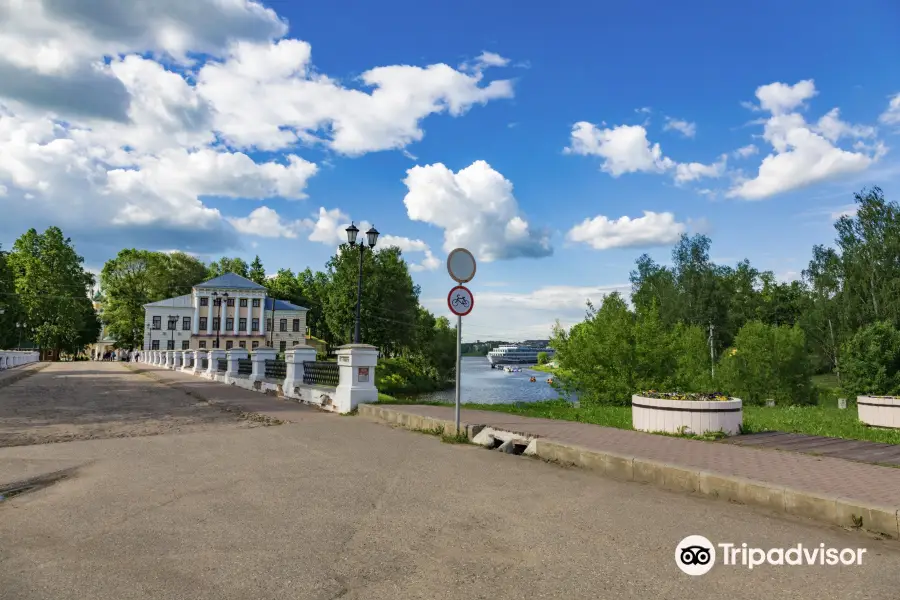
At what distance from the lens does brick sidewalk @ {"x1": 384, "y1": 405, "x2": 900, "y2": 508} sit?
5.50 m

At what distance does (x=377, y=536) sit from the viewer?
175 inches

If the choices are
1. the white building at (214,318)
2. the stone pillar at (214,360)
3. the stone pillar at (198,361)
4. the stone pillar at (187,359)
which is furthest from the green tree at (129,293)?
the stone pillar at (214,360)

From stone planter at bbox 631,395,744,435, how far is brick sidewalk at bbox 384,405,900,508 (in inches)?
19.6

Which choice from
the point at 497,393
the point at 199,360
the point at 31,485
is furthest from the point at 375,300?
the point at 31,485

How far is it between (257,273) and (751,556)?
102 m

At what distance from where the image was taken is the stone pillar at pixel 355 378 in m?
13.9

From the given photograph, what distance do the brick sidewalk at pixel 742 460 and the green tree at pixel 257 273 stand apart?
94607 mm

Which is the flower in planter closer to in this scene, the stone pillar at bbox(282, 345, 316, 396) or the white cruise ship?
the stone pillar at bbox(282, 345, 316, 396)

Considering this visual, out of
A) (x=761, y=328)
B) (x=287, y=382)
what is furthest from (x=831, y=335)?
(x=287, y=382)

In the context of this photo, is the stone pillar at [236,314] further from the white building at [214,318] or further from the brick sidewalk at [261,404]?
the brick sidewalk at [261,404]

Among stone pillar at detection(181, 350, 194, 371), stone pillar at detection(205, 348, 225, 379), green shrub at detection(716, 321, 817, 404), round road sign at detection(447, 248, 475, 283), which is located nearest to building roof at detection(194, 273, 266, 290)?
stone pillar at detection(181, 350, 194, 371)

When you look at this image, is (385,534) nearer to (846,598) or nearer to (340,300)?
(846,598)

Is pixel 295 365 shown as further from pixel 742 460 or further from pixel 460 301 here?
pixel 742 460

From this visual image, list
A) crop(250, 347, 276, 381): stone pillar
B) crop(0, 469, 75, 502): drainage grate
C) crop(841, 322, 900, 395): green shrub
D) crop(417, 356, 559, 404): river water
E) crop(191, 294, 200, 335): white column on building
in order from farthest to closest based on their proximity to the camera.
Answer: crop(191, 294, 200, 335): white column on building, crop(417, 356, 559, 404): river water, crop(841, 322, 900, 395): green shrub, crop(250, 347, 276, 381): stone pillar, crop(0, 469, 75, 502): drainage grate
